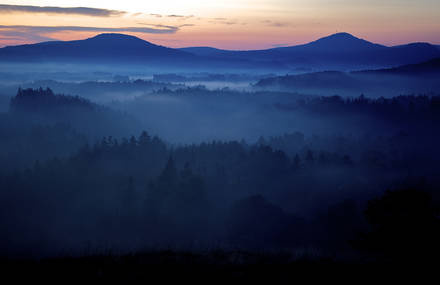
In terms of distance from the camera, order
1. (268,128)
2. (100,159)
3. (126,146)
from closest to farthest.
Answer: (100,159), (126,146), (268,128)

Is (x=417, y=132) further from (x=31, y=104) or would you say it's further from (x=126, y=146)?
(x=31, y=104)

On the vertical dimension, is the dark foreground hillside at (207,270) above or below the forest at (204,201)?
above

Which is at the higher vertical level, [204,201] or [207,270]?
[207,270]

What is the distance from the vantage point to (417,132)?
153 meters

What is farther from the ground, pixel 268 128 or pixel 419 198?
pixel 419 198

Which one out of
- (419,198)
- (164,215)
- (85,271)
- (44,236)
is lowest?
(44,236)

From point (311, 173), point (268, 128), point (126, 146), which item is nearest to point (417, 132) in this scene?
point (268, 128)

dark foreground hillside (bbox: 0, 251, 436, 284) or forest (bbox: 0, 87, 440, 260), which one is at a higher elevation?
dark foreground hillside (bbox: 0, 251, 436, 284)

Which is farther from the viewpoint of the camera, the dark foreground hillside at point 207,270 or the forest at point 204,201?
the forest at point 204,201

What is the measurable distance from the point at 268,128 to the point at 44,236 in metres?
158

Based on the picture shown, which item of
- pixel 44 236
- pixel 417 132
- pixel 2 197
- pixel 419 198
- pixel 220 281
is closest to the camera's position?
pixel 220 281

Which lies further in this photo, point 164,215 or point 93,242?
point 164,215

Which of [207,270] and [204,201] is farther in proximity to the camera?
[204,201]

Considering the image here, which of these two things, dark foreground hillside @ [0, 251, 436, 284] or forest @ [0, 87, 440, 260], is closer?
dark foreground hillside @ [0, 251, 436, 284]
